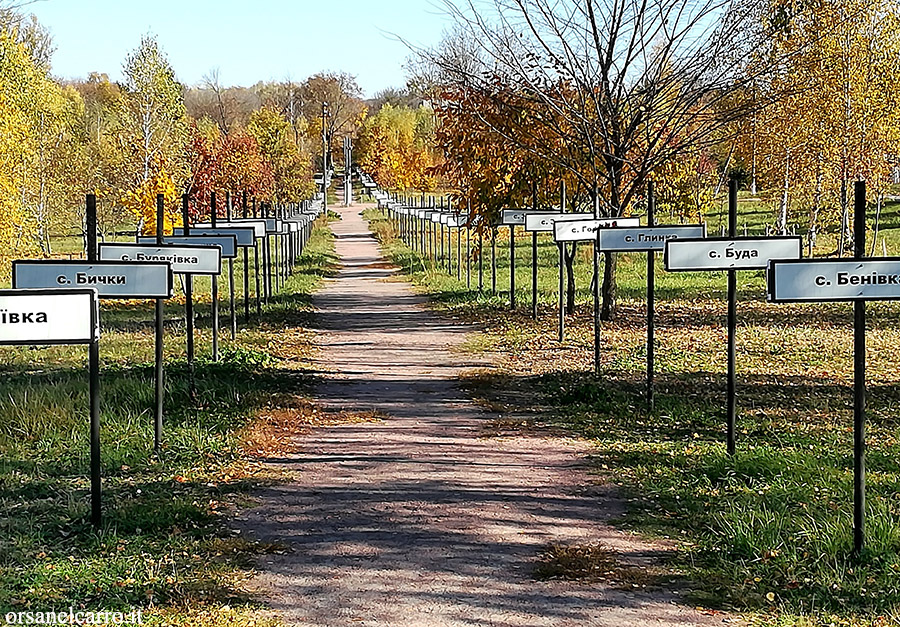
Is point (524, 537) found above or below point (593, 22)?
below

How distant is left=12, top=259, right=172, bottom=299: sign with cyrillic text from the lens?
293 inches

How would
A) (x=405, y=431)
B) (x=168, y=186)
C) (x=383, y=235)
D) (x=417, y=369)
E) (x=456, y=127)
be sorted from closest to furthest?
1. (x=405, y=431)
2. (x=417, y=369)
3. (x=456, y=127)
4. (x=168, y=186)
5. (x=383, y=235)

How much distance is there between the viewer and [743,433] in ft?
30.1

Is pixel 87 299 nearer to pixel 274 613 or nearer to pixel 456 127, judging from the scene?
pixel 274 613

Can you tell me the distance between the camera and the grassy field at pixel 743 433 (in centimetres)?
567

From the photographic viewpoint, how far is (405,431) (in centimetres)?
966

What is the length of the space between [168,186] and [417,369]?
644 inches

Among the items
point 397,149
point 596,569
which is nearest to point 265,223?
point 596,569

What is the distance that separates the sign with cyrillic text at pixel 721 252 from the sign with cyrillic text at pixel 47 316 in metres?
4.17

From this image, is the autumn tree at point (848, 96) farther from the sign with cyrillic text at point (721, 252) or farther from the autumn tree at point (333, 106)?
the autumn tree at point (333, 106)

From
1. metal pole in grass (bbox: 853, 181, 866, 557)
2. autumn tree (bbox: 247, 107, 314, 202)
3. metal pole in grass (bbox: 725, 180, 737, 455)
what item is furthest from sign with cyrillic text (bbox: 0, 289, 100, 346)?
autumn tree (bbox: 247, 107, 314, 202)

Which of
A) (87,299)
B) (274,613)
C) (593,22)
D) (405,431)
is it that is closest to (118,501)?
(87,299)

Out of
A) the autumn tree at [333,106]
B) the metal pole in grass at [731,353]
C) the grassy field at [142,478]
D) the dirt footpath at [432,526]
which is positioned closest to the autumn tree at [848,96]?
the grassy field at [142,478]

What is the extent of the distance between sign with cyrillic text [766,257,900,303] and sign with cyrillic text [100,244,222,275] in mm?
5080
